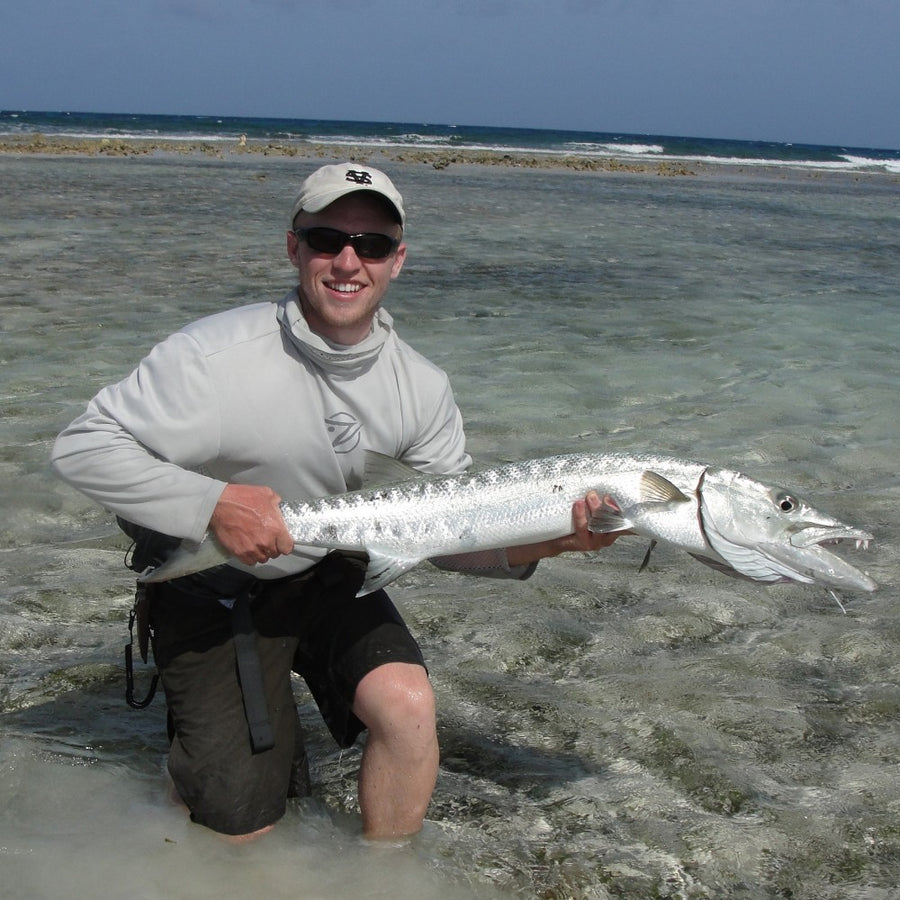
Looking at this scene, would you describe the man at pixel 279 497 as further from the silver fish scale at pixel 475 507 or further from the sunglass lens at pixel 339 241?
the silver fish scale at pixel 475 507

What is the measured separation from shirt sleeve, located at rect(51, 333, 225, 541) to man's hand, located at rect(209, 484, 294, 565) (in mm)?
47

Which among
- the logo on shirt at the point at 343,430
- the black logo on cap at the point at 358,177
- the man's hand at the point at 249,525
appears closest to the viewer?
the man's hand at the point at 249,525

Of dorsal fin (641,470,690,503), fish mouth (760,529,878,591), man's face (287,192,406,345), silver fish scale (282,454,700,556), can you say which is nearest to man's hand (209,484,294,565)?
silver fish scale (282,454,700,556)

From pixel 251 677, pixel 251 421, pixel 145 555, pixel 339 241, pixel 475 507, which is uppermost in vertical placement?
pixel 339 241

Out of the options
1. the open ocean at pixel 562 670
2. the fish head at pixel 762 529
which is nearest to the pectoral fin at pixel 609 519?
the fish head at pixel 762 529

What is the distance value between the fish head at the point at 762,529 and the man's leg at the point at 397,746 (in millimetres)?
1193

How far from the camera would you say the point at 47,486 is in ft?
24.4

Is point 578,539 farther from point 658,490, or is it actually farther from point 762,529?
point 762,529

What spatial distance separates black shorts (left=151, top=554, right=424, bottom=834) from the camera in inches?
154

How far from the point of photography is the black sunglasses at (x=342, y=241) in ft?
13.4

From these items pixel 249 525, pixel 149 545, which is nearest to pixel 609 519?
pixel 249 525

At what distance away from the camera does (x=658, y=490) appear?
12.3 feet

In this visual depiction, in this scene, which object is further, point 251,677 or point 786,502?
point 251,677

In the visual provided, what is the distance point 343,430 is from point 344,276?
1.92 ft
